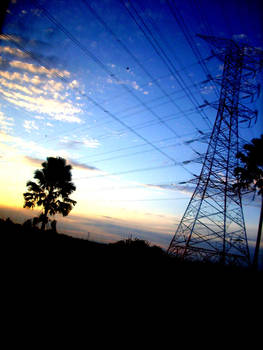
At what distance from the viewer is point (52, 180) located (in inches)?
910

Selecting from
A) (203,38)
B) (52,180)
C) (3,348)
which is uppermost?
(203,38)

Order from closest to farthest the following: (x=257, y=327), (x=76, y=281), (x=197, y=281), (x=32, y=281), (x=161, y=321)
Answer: (x=161, y=321)
(x=257, y=327)
(x=32, y=281)
(x=76, y=281)
(x=197, y=281)

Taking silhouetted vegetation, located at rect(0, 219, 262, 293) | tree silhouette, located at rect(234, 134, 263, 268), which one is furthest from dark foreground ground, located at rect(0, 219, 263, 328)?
tree silhouette, located at rect(234, 134, 263, 268)

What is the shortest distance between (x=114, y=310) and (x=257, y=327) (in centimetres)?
396

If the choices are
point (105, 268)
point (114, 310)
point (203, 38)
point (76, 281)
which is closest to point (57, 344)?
point (114, 310)

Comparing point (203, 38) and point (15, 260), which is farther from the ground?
point (203, 38)

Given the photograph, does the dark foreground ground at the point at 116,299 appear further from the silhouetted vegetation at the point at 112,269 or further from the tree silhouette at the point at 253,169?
the tree silhouette at the point at 253,169

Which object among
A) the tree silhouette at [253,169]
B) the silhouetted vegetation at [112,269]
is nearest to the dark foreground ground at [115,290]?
the silhouetted vegetation at [112,269]

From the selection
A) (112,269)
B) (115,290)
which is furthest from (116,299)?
(112,269)

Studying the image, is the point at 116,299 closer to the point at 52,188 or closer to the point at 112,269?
the point at 112,269

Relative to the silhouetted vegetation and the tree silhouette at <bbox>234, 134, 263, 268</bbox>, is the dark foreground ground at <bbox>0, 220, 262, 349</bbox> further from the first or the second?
the tree silhouette at <bbox>234, 134, 263, 268</bbox>

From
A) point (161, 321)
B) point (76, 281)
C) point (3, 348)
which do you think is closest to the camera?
point (3, 348)

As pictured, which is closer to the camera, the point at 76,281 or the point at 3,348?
the point at 3,348

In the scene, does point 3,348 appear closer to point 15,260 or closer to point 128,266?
point 15,260
